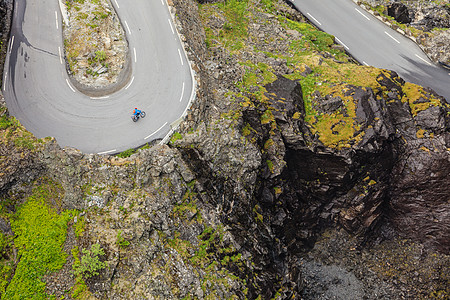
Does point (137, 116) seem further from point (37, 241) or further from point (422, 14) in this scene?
point (422, 14)

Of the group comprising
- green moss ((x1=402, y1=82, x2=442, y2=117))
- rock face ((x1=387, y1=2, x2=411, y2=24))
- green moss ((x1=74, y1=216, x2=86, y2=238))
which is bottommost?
green moss ((x1=74, y1=216, x2=86, y2=238))

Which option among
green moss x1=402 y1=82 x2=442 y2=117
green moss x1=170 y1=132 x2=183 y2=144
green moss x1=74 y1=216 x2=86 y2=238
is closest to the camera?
green moss x1=74 y1=216 x2=86 y2=238

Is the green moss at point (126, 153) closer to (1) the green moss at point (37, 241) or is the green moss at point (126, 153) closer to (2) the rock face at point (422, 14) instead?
(1) the green moss at point (37, 241)

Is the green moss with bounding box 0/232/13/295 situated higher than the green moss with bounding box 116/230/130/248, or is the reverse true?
the green moss with bounding box 116/230/130/248

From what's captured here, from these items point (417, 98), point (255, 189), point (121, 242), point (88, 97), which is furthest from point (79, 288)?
point (417, 98)

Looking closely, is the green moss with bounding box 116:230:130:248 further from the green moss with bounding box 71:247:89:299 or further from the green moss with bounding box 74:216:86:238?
the green moss with bounding box 71:247:89:299

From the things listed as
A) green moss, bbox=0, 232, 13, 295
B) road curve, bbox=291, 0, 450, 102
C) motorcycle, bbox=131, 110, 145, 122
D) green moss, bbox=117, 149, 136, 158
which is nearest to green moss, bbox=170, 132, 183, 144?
green moss, bbox=117, 149, 136, 158

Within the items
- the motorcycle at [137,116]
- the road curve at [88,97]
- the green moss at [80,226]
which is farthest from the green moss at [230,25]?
the green moss at [80,226]
